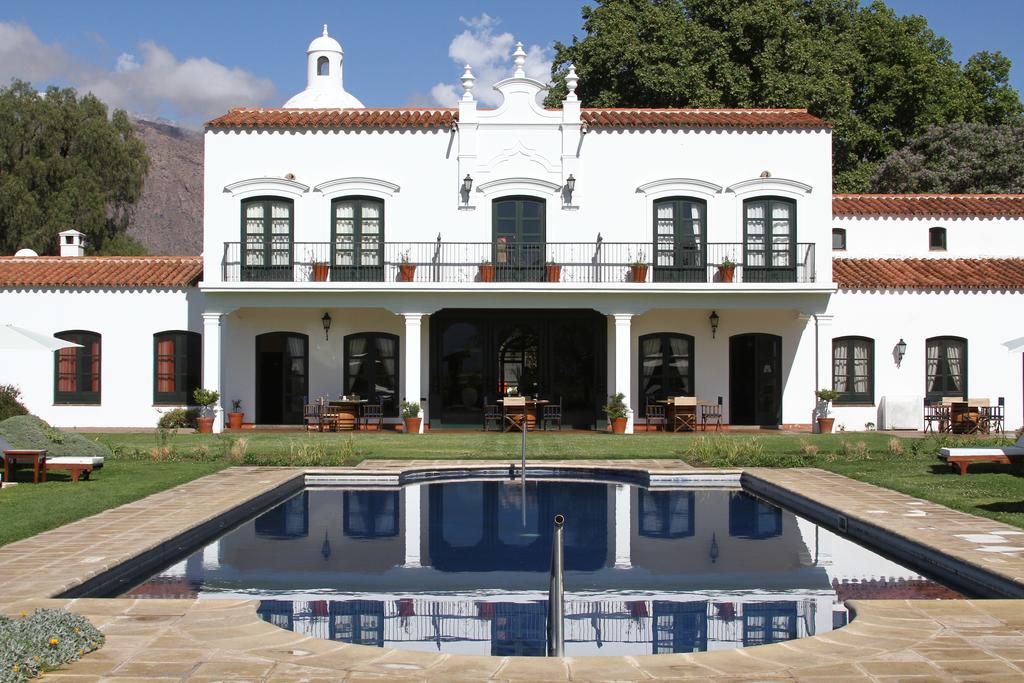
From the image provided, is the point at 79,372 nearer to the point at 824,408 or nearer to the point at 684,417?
the point at 684,417

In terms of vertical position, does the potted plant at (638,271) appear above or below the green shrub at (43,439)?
above

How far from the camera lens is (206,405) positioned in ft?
80.5

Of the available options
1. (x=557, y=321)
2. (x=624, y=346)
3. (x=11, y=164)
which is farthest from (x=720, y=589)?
(x=11, y=164)

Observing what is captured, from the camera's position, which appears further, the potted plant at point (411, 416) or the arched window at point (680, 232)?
the arched window at point (680, 232)

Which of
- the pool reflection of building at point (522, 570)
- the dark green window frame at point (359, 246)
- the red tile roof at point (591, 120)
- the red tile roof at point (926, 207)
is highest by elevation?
the red tile roof at point (591, 120)

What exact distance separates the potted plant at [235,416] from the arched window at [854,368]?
1330 centimetres

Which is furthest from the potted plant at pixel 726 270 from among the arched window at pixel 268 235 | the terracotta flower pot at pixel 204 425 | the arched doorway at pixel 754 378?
the terracotta flower pot at pixel 204 425

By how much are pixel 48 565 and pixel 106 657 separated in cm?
284

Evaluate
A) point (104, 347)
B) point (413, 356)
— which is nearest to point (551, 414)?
point (413, 356)

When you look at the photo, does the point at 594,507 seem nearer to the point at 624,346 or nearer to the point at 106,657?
the point at 106,657

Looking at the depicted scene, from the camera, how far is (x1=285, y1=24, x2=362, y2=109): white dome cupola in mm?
33406

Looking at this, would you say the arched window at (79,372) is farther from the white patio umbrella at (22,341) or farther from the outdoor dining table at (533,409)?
the white patio umbrella at (22,341)

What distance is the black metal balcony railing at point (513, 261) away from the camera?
24812mm

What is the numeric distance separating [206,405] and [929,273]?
16.4m
